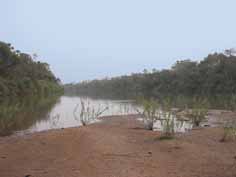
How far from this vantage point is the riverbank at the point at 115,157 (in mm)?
5523

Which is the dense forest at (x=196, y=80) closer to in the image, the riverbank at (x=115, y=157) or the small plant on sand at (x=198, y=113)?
the small plant on sand at (x=198, y=113)

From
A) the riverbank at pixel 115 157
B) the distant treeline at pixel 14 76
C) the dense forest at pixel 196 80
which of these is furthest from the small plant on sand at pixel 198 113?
the distant treeline at pixel 14 76

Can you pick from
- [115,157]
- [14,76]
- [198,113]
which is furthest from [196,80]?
[115,157]

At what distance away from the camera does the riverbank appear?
5523 mm

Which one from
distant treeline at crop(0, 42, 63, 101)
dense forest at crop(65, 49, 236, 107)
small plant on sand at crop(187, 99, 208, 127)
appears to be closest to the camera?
small plant on sand at crop(187, 99, 208, 127)

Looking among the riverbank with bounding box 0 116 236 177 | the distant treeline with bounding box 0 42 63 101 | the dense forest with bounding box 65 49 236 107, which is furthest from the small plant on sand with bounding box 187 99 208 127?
the distant treeline with bounding box 0 42 63 101

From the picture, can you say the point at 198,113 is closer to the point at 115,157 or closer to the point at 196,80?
the point at 115,157

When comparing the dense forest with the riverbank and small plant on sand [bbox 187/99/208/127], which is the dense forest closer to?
small plant on sand [bbox 187/99/208/127]

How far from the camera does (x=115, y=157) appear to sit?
21.6ft

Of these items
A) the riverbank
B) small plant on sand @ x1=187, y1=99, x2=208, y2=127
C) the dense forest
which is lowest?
the riverbank

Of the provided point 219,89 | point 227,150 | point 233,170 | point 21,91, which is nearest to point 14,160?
point 233,170

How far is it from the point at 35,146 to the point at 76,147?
1.31m

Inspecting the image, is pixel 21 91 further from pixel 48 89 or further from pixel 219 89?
pixel 219 89

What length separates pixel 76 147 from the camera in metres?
7.44
